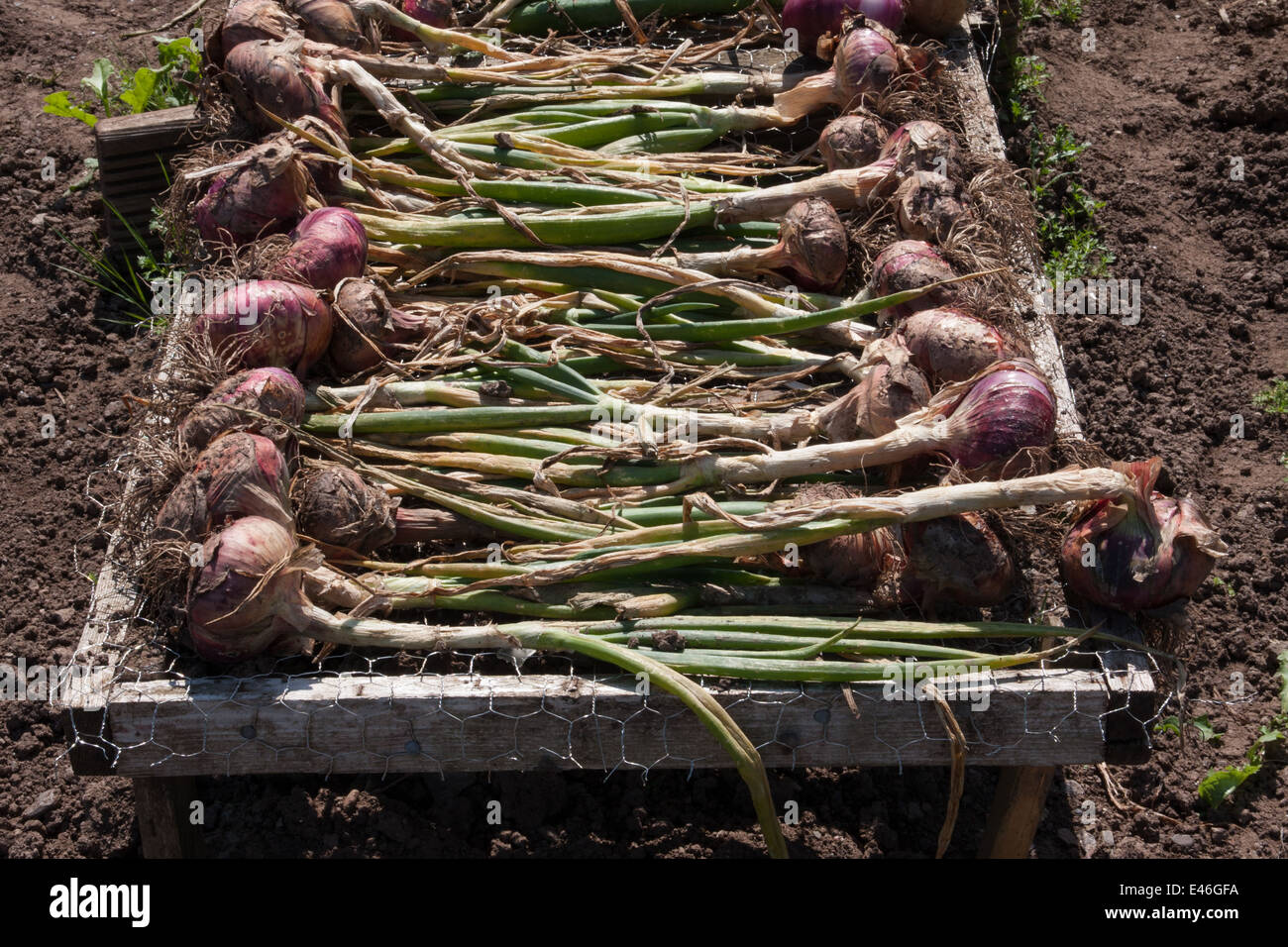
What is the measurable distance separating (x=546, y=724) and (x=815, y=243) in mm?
1386

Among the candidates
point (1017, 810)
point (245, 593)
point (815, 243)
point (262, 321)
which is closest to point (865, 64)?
point (815, 243)

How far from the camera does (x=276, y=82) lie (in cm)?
307

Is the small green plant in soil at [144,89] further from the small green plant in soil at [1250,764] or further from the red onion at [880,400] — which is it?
the small green plant in soil at [1250,764]

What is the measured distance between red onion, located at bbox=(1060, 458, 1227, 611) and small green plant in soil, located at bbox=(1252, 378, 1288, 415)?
1.59 m

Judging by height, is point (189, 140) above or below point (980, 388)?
above

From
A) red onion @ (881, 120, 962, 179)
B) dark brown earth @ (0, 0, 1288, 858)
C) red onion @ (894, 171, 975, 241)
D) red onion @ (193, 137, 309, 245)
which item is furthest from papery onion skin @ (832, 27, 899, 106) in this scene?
red onion @ (193, 137, 309, 245)

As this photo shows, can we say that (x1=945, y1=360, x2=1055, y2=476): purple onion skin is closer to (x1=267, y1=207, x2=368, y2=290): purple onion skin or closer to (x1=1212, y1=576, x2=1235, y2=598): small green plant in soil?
(x1=1212, y1=576, x2=1235, y2=598): small green plant in soil

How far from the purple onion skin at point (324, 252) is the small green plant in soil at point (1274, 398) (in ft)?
9.03

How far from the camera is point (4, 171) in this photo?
423 cm

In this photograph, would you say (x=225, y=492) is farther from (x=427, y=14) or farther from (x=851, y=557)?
(x=427, y=14)

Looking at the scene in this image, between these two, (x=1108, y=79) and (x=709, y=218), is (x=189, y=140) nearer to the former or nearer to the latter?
(x=709, y=218)

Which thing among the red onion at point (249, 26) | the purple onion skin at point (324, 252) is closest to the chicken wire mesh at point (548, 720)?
the purple onion skin at point (324, 252)
